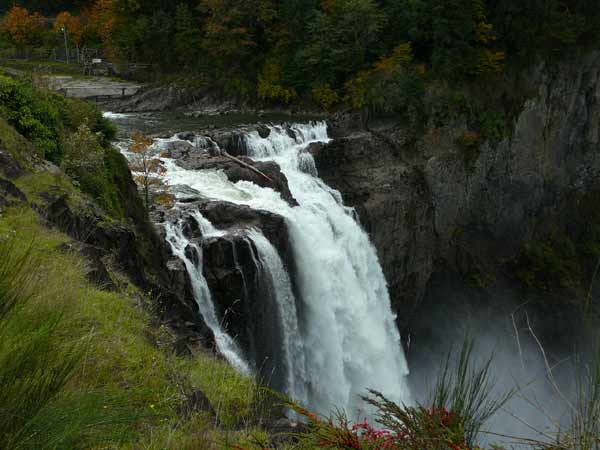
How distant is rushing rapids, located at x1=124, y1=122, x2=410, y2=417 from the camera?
11.5 m

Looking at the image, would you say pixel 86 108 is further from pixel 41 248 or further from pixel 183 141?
Answer: pixel 41 248

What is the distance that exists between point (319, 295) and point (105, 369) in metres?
9.47

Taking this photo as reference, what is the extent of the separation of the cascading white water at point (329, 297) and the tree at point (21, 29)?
2518 centimetres

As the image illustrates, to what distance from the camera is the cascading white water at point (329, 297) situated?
1241 centimetres

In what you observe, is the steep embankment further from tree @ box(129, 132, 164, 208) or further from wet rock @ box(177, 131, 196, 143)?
wet rock @ box(177, 131, 196, 143)

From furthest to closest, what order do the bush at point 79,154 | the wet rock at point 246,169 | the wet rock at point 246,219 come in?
the wet rock at point 246,169
the wet rock at point 246,219
the bush at point 79,154

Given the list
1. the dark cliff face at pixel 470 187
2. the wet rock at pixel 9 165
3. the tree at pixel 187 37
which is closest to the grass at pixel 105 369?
the wet rock at pixel 9 165

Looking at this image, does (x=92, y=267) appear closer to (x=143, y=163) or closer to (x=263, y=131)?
(x=143, y=163)

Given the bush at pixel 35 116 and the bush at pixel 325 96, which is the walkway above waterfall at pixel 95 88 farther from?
the bush at pixel 35 116

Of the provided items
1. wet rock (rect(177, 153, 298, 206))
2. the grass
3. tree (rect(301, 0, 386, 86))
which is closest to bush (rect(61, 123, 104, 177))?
the grass

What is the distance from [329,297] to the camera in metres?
13.0

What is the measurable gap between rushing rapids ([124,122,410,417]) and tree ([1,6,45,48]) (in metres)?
23.8

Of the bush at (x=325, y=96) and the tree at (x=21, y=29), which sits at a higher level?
the tree at (x=21, y=29)

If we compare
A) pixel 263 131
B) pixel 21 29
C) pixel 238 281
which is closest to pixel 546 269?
pixel 263 131
